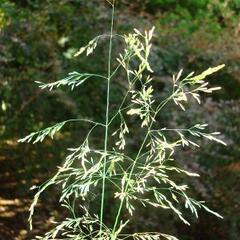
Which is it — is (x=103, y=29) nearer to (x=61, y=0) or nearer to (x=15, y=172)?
(x=61, y=0)

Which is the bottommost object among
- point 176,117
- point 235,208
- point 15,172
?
point 15,172

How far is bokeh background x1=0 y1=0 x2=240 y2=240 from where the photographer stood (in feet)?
7.71

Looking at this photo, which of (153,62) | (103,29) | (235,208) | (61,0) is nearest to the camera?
(235,208)

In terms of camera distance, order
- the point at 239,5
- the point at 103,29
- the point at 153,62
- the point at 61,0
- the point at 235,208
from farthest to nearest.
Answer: the point at 239,5 → the point at 61,0 → the point at 103,29 → the point at 153,62 → the point at 235,208

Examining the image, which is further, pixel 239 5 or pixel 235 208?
pixel 239 5

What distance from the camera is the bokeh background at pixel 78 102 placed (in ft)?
7.71

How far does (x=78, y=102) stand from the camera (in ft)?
8.60

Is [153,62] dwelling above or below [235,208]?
above

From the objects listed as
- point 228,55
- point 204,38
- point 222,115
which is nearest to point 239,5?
point 204,38

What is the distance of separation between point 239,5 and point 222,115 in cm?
173

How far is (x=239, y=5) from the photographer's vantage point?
3904mm

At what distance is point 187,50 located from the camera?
285 centimetres

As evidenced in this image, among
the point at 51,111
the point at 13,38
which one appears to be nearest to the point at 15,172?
the point at 51,111

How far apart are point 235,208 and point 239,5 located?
76.8 inches
